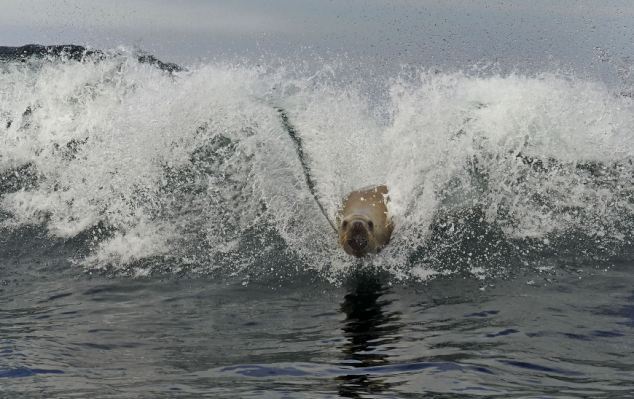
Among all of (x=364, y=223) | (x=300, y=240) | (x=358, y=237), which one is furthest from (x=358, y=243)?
(x=300, y=240)

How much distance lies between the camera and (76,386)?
463cm

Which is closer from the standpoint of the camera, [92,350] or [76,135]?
[92,350]

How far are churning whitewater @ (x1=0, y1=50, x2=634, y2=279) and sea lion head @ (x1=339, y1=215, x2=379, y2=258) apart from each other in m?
0.28

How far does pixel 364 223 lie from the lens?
24.7ft

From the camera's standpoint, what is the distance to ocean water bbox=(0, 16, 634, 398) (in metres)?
4.96

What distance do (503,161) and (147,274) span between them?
17.6 feet

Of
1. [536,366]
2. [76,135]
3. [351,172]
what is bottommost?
[536,366]

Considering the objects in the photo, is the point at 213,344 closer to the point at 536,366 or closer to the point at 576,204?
the point at 536,366

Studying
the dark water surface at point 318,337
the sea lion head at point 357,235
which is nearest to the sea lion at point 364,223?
the sea lion head at point 357,235

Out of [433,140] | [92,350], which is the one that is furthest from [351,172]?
[92,350]

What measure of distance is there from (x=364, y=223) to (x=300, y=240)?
1278mm

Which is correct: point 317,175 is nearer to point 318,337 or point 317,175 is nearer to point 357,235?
point 357,235

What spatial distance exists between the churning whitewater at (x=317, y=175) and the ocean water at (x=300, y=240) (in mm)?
39

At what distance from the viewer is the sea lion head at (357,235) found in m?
7.44
